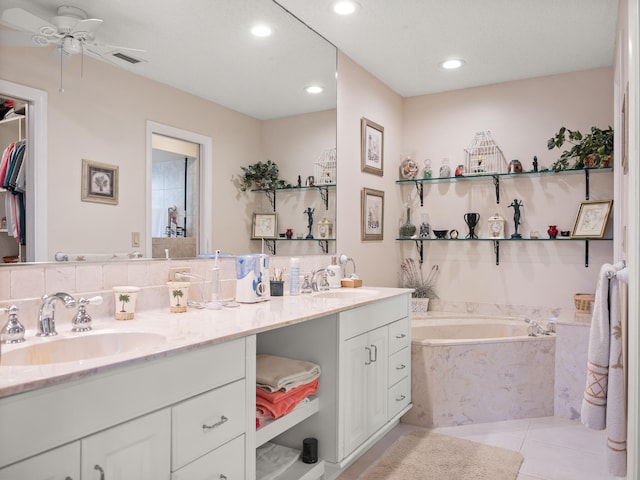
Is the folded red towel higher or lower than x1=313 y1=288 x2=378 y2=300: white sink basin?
lower

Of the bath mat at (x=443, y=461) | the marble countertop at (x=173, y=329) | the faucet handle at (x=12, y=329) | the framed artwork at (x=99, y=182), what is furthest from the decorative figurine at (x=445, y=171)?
the faucet handle at (x=12, y=329)

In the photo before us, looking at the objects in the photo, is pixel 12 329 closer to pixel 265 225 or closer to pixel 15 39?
pixel 15 39

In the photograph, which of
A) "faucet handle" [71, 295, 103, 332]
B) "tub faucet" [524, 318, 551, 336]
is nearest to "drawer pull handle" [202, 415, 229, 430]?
"faucet handle" [71, 295, 103, 332]

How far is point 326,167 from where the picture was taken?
3.11 meters

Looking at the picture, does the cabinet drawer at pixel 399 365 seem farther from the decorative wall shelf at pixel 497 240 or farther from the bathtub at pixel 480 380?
the decorative wall shelf at pixel 497 240

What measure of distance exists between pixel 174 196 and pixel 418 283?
8.42ft

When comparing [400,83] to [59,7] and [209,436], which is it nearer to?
[59,7]

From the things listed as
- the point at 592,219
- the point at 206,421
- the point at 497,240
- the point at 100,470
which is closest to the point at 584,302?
the point at 592,219

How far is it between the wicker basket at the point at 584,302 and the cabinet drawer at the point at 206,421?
107 inches

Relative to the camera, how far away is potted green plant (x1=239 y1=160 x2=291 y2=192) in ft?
8.38

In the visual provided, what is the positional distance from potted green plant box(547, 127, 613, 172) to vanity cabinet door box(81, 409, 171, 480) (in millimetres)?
3112

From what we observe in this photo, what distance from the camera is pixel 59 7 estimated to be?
5.43 ft

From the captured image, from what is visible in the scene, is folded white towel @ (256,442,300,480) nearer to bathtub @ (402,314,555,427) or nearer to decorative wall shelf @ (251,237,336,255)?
decorative wall shelf @ (251,237,336,255)

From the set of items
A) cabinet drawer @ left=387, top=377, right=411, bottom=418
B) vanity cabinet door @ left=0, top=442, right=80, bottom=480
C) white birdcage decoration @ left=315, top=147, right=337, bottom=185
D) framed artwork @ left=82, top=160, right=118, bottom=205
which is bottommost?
cabinet drawer @ left=387, top=377, right=411, bottom=418
